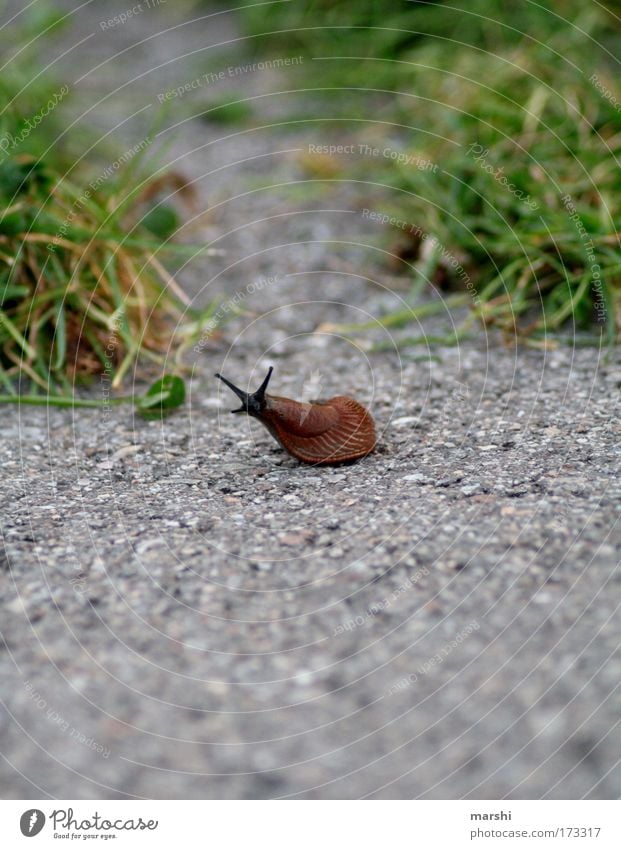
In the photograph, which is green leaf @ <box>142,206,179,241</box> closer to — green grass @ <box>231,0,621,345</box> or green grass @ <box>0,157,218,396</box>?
green grass @ <box>0,157,218,396</box>

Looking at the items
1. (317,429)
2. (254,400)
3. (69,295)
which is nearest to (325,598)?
(317,429)

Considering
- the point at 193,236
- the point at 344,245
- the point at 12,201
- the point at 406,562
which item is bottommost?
the point at 406,562

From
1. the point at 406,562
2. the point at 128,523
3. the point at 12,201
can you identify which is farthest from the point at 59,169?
the point at 406,562

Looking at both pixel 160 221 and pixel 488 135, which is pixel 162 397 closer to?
pixel 160 221

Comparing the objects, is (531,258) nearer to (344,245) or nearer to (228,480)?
(344,245)

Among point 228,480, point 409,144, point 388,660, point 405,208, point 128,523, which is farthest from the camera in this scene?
point 409,144

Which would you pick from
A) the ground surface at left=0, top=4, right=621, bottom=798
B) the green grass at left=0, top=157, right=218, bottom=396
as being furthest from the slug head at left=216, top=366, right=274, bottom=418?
the green grass at left=0, top=157, right=218, bottom=396

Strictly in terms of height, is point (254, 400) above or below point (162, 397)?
above
